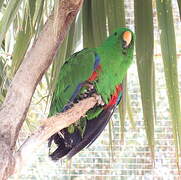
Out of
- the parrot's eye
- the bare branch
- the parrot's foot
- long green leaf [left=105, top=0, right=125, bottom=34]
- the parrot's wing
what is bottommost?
the bare branch

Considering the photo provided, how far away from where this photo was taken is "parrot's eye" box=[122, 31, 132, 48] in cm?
92

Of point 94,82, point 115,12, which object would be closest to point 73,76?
point 94,82

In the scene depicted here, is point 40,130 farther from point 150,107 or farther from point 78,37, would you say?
point 78,37

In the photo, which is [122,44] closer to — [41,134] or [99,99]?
[99,99]

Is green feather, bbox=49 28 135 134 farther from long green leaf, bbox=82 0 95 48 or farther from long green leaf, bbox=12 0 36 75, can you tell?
long green leaf, bbox=12 0 36 75

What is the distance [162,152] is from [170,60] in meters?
0.91

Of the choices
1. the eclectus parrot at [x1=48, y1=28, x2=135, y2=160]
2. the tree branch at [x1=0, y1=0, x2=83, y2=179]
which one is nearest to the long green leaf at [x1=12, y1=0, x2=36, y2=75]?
the tree branch at [x1=0, y1=0, x2=83, y2=179]

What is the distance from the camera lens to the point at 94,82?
932 mm

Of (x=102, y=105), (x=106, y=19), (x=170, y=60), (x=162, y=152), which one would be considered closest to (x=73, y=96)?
(x=102, y=105)

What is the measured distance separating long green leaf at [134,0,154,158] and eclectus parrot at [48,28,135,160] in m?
0.15

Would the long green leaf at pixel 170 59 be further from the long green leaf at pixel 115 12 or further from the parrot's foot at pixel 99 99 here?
the parrot's foot at pixel 99 99

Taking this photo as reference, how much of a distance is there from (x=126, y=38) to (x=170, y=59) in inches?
11.5

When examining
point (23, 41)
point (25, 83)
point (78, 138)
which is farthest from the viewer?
point (78, 138)

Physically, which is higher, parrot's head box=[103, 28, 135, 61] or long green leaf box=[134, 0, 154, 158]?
parrot's head box=[103, 28, 135, 61]
